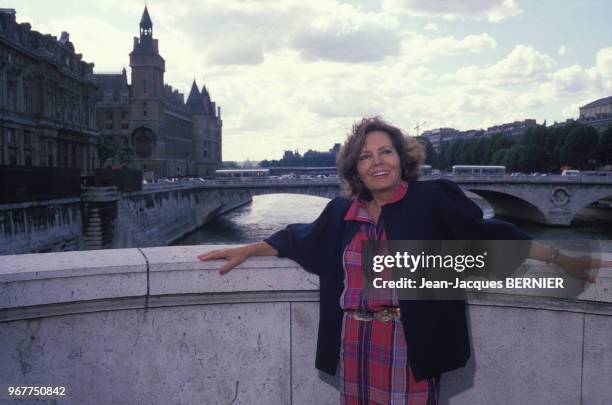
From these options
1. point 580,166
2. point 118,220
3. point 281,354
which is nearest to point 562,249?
point 281,354

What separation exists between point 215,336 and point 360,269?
3.23 feet

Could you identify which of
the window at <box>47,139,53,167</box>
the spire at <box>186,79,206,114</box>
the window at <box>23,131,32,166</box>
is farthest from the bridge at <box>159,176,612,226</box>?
the spire at <box>186,79,206,114</box>

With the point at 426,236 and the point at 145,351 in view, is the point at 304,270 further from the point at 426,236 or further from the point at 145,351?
the point at 145,351

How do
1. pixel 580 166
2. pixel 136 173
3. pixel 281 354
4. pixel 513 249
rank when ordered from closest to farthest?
pixel 513 249 → pixel 281 354 → pixel 136 173 → pixel 580 166

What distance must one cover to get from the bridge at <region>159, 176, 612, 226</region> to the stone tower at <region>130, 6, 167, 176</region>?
28.8m

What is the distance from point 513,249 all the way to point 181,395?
190cm

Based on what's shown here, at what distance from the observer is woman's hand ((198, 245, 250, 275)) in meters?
2.93

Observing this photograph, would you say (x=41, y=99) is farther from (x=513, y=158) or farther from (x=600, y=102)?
(x=600, y=102)

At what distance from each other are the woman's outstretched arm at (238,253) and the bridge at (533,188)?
138ft

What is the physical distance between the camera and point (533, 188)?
153 ft

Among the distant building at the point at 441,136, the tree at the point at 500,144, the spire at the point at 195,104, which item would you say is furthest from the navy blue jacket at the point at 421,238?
the distant building at the point at 441,136

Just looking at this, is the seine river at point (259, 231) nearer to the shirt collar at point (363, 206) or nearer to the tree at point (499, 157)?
the tree at point (499, 157)

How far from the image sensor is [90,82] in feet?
139

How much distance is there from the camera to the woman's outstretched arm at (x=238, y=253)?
294 centimetres
